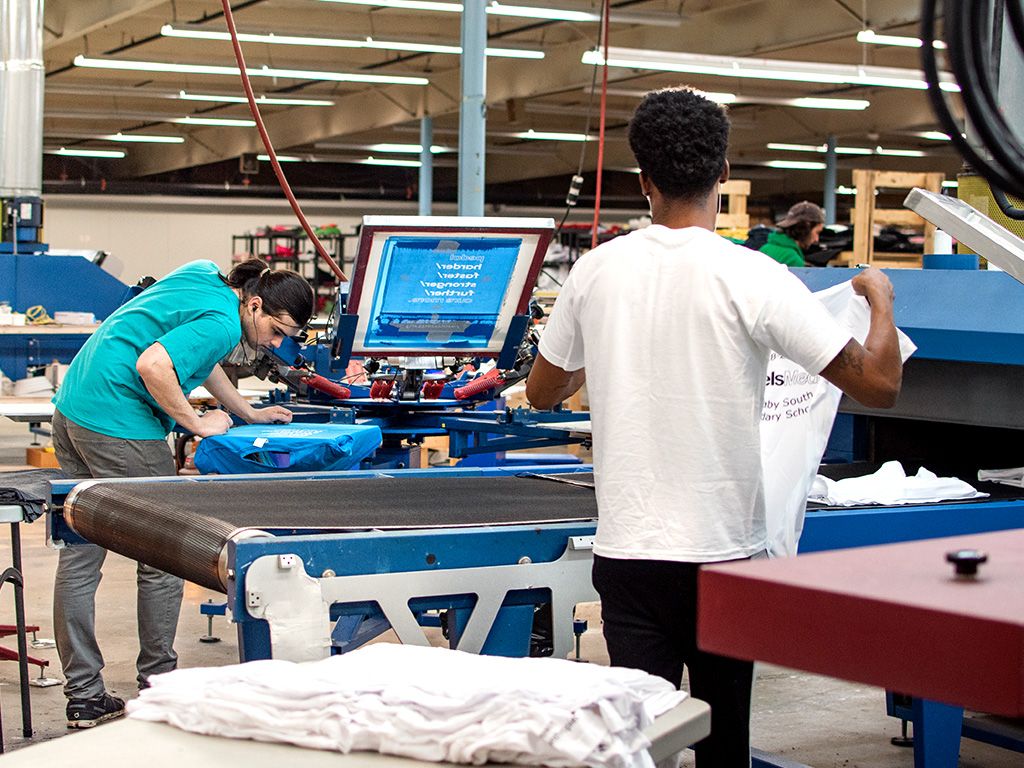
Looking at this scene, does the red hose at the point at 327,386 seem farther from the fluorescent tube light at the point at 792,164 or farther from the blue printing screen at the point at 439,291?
the fluorescent tube light at the point at 792,164

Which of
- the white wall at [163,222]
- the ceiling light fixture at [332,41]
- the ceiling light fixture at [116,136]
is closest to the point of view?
the ceiling light fixture at [332,41]

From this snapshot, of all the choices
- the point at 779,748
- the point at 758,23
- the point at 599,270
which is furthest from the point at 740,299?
the point at 758,23

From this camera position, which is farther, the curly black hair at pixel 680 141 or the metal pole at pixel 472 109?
the metal pole at pixel 472 109

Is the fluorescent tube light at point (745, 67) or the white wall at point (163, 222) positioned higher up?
the fluorescent tube light at point (745, 67)

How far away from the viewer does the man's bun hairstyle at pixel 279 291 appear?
3717 mm

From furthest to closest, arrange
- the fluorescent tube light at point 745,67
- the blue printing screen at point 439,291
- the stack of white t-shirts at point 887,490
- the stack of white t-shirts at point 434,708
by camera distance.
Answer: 1. the fluorescent tube light at point 745,67
2. the blue printing screen at point 439,291
3. the stack of white t-shirts at point 887,490
4. the stack of white t-shirts at point 434,708

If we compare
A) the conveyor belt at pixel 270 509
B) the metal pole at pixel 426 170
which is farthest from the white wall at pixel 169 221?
the conveyor belt at pixel 270 509

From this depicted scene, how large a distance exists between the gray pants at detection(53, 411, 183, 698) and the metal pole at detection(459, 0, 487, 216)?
339 cm

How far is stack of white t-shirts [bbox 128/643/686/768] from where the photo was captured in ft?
4.64

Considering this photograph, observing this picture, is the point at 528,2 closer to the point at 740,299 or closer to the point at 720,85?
the point at 720,85

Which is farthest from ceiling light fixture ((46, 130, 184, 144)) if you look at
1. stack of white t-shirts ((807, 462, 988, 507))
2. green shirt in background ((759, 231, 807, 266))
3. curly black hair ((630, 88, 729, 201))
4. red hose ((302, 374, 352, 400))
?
curly black hair ((630, 88, 729, 201))

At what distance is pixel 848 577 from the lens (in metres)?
1.00

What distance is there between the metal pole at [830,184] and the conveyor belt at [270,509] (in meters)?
13.8

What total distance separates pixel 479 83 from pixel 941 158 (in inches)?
623
